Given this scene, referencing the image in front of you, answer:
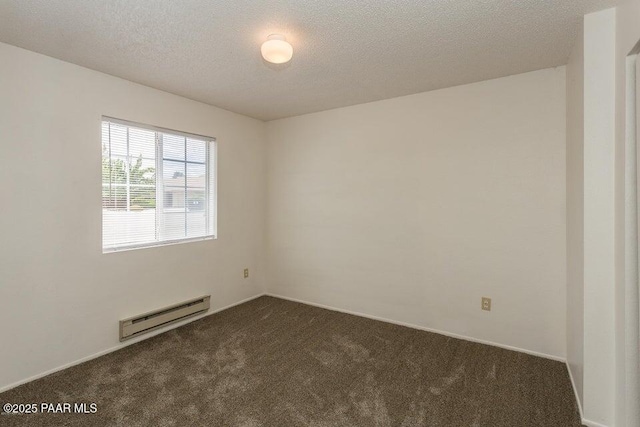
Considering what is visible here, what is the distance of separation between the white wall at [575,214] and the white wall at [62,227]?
3421 mm

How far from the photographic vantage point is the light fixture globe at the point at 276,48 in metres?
2.00

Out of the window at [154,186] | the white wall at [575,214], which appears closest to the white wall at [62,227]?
the window at [154,186]

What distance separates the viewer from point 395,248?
3.44 meters

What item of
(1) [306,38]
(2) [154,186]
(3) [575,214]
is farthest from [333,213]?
(3) [575,214]

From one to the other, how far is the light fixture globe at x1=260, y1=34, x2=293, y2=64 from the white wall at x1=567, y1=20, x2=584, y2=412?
1863 millimetres

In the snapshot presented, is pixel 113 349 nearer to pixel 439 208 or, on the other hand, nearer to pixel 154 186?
pixel 154 186

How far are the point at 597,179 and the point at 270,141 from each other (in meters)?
3.54

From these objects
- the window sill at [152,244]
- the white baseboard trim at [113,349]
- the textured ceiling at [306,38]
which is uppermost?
the textured ceiling at [306,38]

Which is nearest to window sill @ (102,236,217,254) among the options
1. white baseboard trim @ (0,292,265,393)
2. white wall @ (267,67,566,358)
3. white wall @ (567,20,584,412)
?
white baseboard trim @ (0,292,265,393)

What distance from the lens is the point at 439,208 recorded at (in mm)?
3168

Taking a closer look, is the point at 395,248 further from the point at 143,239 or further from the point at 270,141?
the point at 143,239

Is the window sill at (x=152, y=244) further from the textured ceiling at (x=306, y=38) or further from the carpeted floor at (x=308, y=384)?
the textured ceiling at (x=306, y=38)

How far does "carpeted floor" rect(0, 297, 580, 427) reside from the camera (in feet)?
6.39

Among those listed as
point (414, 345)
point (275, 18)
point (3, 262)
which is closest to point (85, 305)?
point (3, 262)
